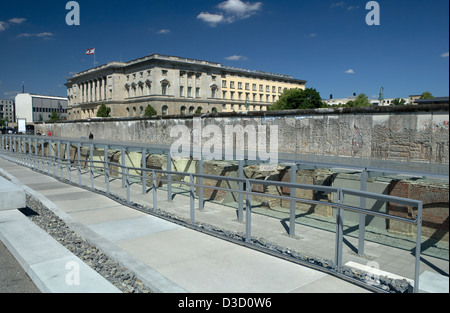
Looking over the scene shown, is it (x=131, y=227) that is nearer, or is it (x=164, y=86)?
(x=131, y=227)

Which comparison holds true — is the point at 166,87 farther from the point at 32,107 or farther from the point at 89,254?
the point at 89,254

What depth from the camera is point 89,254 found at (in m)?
5.40

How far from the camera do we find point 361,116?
11820mm

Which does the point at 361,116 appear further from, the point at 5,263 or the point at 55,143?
the point at 55,143

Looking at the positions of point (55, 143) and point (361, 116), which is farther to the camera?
point (55, 143)

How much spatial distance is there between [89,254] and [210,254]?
187 centimetres

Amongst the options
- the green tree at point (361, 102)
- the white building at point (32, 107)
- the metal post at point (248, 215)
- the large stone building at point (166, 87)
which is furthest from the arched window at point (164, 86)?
the metal post at point (248, 215)

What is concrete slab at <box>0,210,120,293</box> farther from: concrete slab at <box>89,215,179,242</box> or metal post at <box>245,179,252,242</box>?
metal post at <box>245,179,252,242</box>

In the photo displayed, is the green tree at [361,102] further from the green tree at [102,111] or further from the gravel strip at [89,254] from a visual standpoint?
the gravel strip at [89,254]

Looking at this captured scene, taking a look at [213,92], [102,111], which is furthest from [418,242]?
[213,92]

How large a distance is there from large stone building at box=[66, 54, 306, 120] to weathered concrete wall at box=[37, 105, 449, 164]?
6411cm

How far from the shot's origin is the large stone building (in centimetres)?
7994

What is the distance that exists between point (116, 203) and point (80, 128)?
100ft
